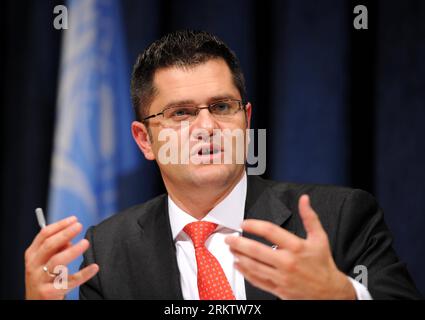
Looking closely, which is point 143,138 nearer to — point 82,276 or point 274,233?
point 82,276

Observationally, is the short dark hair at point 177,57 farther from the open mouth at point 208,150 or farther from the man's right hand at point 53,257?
the man's right hand at point 53,257

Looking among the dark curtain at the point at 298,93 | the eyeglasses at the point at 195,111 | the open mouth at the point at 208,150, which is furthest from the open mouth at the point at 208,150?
the dark curtain at the point at 298,93

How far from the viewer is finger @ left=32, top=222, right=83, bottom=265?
1.29 m

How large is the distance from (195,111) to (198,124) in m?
0.06

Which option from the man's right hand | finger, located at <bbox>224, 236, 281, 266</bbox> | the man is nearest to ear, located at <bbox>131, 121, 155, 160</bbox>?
the man

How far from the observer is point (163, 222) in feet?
5.89

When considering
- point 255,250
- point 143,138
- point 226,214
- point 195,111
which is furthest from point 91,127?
point 255,250

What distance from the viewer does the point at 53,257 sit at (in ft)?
4.29

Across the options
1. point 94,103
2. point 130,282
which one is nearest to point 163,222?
point 130,282

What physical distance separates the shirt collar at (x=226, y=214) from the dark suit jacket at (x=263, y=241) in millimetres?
23

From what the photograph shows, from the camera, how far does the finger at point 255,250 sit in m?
1.17

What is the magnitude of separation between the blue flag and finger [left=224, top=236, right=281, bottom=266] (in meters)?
1.11
